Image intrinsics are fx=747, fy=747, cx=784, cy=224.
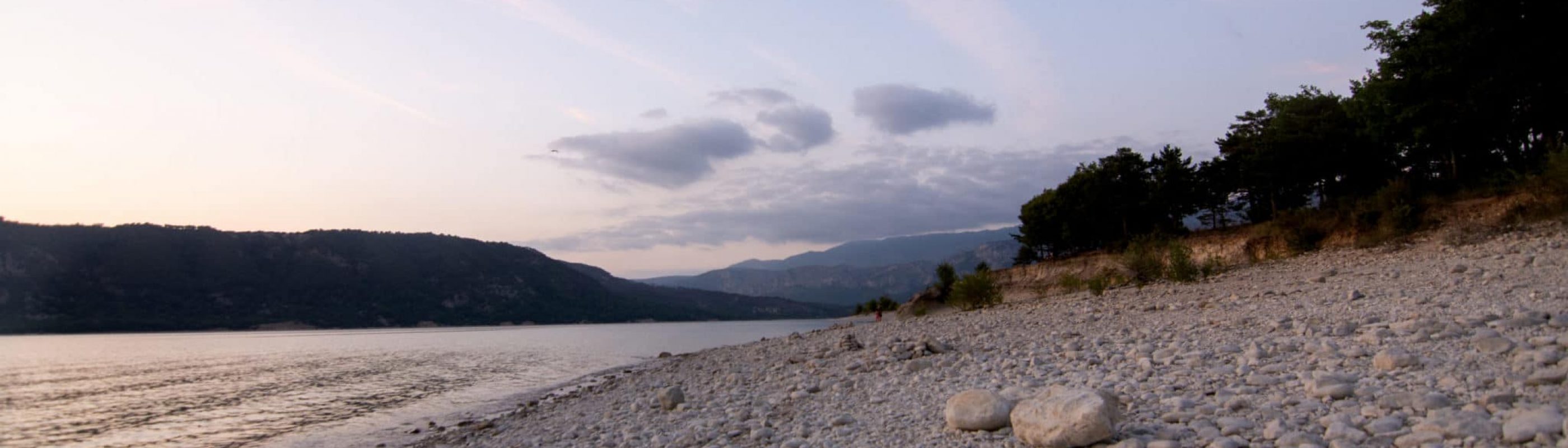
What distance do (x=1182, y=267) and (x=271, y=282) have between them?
5931 inches

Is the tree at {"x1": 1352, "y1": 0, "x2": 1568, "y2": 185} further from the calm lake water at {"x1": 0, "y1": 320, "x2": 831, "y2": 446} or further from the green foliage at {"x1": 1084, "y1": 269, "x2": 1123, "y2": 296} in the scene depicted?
the calm lake water at {"x1": 0, "y1": 320, "x2": 831, "y2": 446}

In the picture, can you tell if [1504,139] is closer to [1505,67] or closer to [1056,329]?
[1505,67]

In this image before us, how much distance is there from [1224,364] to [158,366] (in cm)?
5033

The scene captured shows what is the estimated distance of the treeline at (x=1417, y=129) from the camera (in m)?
26.3

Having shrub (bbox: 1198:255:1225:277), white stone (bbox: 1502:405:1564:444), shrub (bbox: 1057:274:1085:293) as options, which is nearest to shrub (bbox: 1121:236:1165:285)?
shrub (bbox: 1198:255:1225:277)

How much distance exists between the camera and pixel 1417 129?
2861 cm

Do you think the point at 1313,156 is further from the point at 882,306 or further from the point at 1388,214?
the point at 882,306

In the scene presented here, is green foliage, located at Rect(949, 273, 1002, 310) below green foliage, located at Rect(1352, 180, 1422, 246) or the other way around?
below

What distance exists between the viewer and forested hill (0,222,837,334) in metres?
109

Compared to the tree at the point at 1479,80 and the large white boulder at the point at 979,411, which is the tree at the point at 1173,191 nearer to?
the tree at the point at 1479,80

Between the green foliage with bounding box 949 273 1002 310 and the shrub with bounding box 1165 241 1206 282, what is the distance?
46.8 feet

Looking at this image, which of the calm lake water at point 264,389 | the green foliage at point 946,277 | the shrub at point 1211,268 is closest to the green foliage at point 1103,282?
the shrub at point 1211,268

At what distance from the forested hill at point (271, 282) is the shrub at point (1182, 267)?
448 feet

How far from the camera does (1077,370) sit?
435 inches
